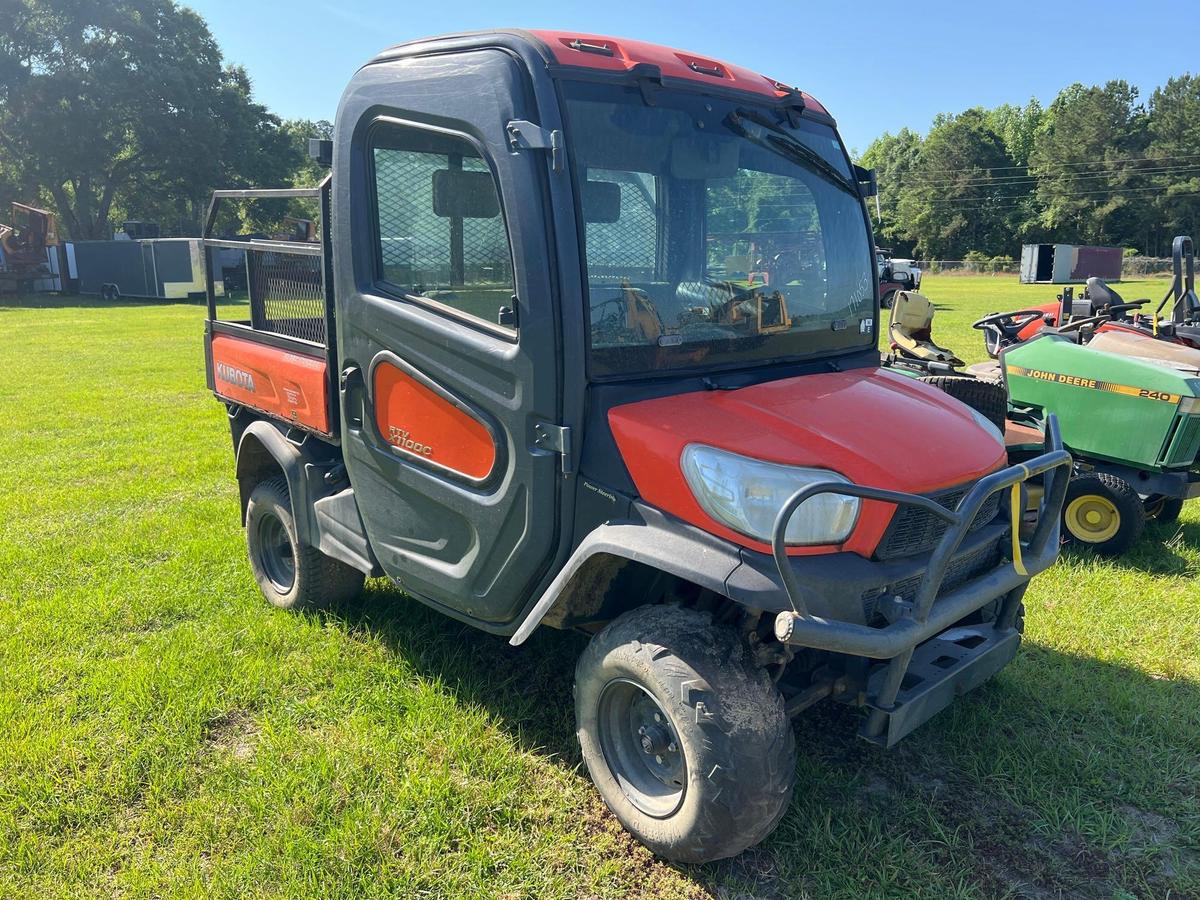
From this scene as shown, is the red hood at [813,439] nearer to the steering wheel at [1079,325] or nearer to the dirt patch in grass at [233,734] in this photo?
the dirt patch in grass at [233,734]

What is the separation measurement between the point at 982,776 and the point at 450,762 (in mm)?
1838

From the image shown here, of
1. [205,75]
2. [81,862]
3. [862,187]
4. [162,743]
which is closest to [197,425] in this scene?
[162,743]

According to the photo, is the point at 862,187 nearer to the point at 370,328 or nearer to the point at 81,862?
the point at 370,328

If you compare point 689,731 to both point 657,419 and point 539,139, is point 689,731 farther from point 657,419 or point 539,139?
point 539,139

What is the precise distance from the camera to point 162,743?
311 cm

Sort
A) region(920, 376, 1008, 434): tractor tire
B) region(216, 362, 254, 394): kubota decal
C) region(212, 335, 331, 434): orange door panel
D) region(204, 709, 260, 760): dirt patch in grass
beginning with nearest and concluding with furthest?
1. region(204, 709, 260, 760): dirt patch in grass
2. region(212, 335, 331, 434): orange door panel
3. region(216, 362, 254, 394): kubota decal
4. region(920, 376, 1008, 434): tractor tire

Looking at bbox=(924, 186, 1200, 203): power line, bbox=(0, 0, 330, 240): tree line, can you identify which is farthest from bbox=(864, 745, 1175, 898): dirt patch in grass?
bbox=(924, 186, 1200, 203): power line

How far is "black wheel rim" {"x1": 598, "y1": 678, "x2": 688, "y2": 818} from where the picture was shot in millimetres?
2547

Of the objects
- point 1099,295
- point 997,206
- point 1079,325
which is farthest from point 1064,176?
point 1079,325

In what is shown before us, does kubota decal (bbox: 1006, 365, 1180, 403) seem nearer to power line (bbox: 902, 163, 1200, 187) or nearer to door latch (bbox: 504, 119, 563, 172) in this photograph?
door latch (bbox: 504, 119, 563, 172)

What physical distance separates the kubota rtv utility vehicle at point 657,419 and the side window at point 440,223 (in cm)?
1

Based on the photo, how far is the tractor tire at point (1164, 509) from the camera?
5.43 meters

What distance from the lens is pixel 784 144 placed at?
3029mm

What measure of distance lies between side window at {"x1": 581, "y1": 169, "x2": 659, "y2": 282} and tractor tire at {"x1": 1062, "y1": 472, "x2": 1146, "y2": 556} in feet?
11.2
